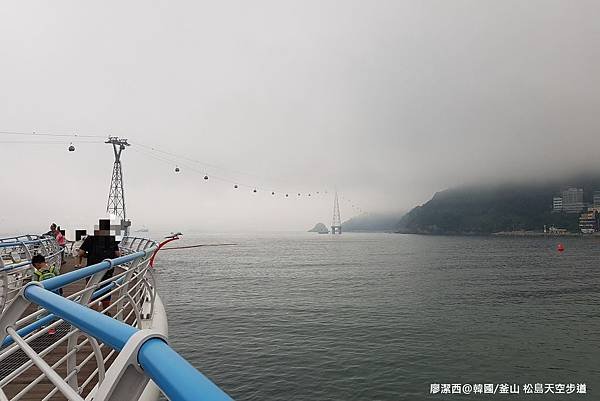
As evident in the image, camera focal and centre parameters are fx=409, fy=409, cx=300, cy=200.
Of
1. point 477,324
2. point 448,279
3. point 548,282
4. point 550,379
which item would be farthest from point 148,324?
point 548,282

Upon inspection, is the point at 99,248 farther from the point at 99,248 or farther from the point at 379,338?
the point at 379,338

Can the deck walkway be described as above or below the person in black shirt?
Answer: below

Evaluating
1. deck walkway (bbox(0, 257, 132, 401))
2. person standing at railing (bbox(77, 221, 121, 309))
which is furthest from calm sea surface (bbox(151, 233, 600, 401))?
deck walkway (bbox(0, 257, 132, 401))

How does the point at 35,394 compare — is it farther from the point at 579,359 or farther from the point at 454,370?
the point at 579,359

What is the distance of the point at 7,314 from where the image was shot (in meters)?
2.26

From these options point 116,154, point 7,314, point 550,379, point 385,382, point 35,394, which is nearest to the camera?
point 7,314

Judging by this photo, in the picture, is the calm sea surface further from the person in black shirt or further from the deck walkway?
the deck walkway

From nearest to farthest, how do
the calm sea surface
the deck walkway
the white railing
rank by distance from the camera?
the deck walkway, the white railing, the calm sea surface

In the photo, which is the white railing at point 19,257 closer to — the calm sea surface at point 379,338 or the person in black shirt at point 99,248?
the person in black shirt at point 99,248

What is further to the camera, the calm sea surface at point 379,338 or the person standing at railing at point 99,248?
the calm sea surface at point 379,338

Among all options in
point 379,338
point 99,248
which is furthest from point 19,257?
point 379,338

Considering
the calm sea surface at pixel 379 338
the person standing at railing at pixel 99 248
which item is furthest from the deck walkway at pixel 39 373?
the calm sea surface at pixel 379 338

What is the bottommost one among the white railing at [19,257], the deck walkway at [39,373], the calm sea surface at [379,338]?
the calm sea surface at [379,338]

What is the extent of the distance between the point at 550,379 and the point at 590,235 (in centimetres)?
22708
